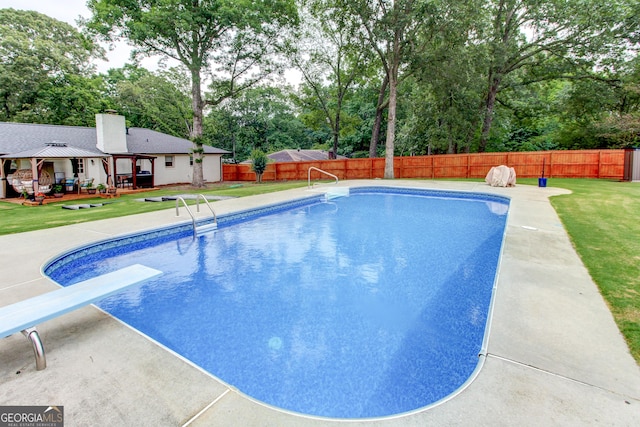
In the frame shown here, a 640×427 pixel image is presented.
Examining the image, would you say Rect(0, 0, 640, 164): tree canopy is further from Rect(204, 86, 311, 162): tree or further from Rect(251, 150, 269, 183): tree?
Rect(204, 86, 311, 162): tree

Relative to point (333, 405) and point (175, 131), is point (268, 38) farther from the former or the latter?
point (333, 405)

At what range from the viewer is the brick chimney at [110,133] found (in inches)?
650

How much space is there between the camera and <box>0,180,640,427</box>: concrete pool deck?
1.97 meters

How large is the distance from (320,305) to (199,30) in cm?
1699

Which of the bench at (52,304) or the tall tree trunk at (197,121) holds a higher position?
the tall tree trunk at (197,121)

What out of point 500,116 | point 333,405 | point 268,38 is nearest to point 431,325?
point 333,405

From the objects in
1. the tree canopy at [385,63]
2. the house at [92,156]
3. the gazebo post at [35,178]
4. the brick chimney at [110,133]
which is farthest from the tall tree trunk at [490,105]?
the gazebo post at [35,178]

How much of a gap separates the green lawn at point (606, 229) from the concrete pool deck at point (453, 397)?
20 centimetres

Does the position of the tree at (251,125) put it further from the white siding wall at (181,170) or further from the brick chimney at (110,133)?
the brick chimney at (110,133)

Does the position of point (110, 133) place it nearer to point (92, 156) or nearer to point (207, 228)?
point (92, 156)

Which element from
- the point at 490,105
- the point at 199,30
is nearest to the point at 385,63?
the point at 490,105

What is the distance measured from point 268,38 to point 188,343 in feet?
59.6

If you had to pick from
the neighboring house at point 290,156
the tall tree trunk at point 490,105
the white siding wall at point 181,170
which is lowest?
the white siding wall at point 181,170

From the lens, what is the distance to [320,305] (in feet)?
14.0
